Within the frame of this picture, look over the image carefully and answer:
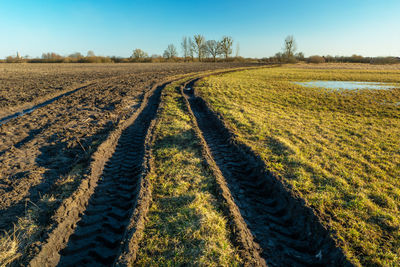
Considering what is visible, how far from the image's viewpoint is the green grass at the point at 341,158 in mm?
4508

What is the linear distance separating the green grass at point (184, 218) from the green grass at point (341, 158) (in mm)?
2342

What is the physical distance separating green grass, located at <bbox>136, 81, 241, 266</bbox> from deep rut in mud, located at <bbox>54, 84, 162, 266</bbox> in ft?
1.88

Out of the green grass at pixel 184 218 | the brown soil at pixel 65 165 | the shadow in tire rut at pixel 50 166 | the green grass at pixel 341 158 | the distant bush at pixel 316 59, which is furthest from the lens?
the distant bush at pixel 316 59

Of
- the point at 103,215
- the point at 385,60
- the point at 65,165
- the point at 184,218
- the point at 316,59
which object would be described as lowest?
the point at 103,215

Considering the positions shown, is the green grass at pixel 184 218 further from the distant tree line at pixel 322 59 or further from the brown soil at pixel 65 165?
the distant tree line at pixel 322 59

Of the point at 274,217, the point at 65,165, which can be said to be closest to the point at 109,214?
the point at 65,165

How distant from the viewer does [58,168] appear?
682cm

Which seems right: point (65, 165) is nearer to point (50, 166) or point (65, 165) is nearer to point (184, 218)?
point (50, 166)

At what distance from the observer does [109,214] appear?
4.93 meters

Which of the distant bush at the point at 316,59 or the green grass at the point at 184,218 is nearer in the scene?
the green grass at the point at 184,218

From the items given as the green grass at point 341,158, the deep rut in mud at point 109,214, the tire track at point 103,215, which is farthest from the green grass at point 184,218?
the green grass at point 341,158

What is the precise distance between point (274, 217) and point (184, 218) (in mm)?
2233

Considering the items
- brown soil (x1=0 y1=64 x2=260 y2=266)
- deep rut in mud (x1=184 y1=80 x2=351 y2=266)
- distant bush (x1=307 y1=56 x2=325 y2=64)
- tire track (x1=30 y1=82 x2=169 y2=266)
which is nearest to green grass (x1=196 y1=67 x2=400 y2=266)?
deep rut in mud (x1=184 y1=80 x2=351 y2=266)

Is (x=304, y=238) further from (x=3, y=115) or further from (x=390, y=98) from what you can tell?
(x=390, y=98)
